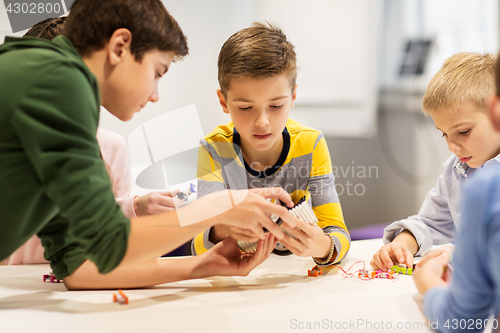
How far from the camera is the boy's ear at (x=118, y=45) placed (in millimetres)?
666

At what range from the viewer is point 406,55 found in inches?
71.1

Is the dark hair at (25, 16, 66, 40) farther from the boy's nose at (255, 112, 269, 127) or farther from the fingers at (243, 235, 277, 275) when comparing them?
the fingers at (243, 235, 277, 275)

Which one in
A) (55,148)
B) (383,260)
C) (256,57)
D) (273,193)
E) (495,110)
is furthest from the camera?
(256,57)

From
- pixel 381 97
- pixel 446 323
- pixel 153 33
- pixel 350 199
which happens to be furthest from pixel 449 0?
pixel 446 323

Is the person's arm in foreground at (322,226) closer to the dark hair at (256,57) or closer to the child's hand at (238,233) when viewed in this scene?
the child's hand at (238,233)

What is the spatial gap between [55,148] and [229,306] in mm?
344

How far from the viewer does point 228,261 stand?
82 cm

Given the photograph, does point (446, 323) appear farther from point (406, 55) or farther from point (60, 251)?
point (406, 55)

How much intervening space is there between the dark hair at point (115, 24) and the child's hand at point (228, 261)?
16.1 inches

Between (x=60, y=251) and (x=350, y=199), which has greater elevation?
(x=60, y=251)

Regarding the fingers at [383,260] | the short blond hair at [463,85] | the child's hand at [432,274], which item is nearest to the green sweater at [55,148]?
the child's hand at [432,274]

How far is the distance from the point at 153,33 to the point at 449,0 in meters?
1.65

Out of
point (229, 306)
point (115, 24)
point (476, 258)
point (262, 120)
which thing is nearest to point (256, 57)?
point (262, 120)

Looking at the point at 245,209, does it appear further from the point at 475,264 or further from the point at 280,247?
the point at 280,247
